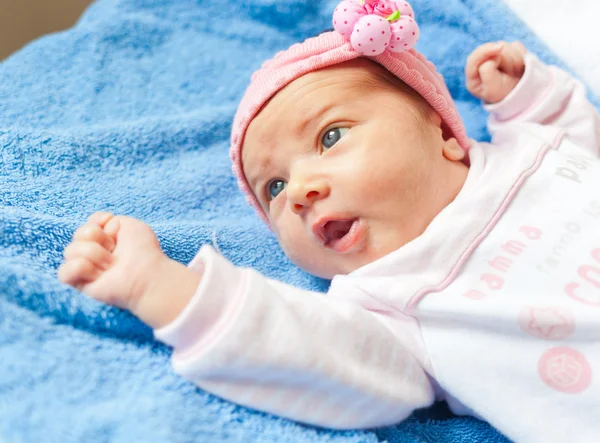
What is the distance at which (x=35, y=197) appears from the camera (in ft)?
3.39

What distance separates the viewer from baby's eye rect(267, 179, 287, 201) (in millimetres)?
1002

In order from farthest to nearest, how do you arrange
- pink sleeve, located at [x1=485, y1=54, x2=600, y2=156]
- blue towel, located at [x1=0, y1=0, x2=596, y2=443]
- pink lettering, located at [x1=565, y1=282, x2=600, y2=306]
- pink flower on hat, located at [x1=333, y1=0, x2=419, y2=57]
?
1. pink sleeve, located at [x1=485, y1=54, x2=600, y2=156]
2. pink flower on hat, located at [x1=333, y1=0, x2=419, y2=57]
3. pink lettering, located at [x1=565, y1=282, x2=600, y2=306]
4. blue towel, located at [x1=0, y1=0, x2=596, y2=443]

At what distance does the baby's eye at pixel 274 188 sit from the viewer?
3.29 feet

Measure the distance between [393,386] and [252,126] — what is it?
476 millimetres

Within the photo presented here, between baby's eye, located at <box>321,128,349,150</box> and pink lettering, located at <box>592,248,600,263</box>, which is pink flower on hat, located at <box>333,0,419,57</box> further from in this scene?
pink lettering, located at <box>592,248,600,263</box>

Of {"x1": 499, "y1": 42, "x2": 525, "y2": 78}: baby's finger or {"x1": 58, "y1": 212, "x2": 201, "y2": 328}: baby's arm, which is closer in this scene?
{"x1": 58, "y1": 212, "x2": 201, "y2": 328}: baby's arm

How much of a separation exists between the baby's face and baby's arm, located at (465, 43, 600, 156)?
0.27m

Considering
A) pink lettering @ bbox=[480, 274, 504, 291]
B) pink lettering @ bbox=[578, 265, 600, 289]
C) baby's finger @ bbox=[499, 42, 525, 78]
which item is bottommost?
pink lettering @ bbox=[480, 274, 504, 291]

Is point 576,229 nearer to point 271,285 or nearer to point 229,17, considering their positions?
point 271,285

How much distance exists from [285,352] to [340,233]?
10.0 inches

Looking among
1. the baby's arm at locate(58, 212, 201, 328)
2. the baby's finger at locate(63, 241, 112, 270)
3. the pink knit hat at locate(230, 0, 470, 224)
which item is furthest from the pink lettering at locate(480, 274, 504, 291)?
the baby's finger at locate(63, 241, 112, 270)

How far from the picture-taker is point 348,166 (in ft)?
2.92

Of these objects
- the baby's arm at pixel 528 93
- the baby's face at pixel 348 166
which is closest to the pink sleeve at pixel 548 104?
the baby's arm at pixel 528 93

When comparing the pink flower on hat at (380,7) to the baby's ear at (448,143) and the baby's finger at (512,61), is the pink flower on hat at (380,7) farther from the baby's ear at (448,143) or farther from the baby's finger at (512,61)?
the baby's finger at (512,61)
